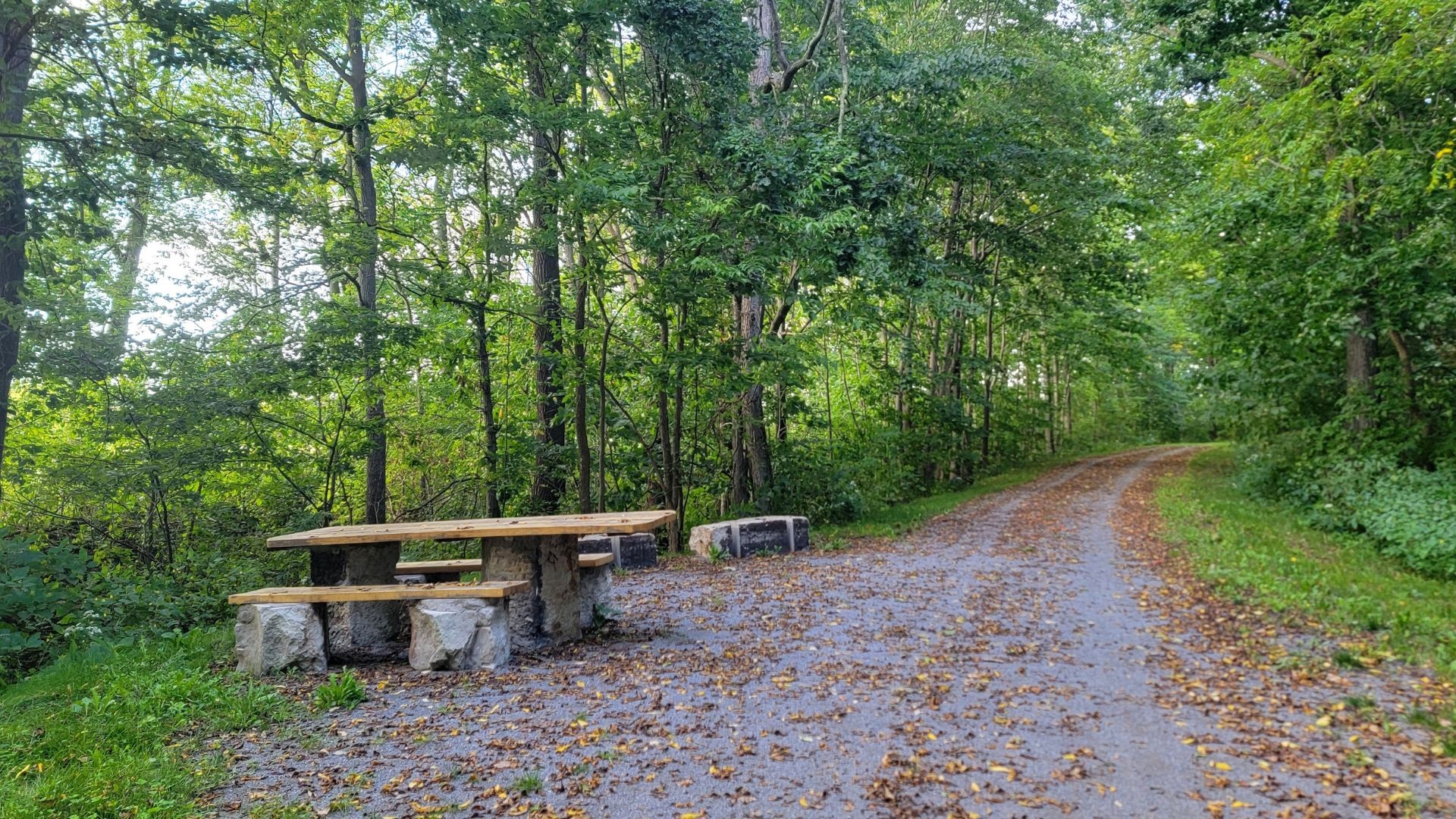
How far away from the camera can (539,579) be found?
19.1 ft

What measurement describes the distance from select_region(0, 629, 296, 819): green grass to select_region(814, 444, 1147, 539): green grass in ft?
23.3

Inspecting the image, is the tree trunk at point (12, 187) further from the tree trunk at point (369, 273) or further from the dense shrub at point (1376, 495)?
the dense shrub at point (1376, 495)

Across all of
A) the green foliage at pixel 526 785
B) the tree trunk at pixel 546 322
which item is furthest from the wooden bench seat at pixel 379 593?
the tree trunk at pixel 546 322

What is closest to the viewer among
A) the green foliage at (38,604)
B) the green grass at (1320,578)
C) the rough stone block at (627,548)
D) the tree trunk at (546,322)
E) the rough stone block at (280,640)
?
the rough stone block at (280,640)

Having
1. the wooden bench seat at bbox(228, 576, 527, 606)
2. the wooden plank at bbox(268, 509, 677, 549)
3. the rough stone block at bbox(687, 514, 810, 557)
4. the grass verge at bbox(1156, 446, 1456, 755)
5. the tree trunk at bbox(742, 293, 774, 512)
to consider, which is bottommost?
the grass verge at bbox(1156, 446, 1456, 755)

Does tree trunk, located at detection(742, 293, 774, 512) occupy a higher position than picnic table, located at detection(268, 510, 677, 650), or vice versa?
tree trunk, located at detection(742, 293, 774, 512)

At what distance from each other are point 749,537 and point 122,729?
6.88 meters

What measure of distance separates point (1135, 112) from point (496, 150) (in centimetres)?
1254

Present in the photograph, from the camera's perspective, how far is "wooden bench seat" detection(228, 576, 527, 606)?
16.6 feet

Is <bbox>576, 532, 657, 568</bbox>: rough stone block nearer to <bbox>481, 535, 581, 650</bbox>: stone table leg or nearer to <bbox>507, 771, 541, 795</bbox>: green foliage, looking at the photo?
<bbox>481, 535, 581, 650</bbox>: stone table leg

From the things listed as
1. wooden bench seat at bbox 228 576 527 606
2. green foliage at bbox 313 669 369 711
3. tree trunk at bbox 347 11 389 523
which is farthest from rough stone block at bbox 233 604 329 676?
tree trunk at bbox 347 11 389 523

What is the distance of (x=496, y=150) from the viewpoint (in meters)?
13.3

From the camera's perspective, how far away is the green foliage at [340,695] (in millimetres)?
4516

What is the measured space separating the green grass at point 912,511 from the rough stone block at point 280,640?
21.2ft
